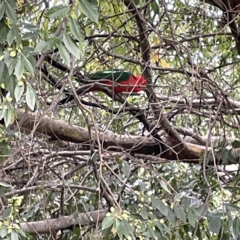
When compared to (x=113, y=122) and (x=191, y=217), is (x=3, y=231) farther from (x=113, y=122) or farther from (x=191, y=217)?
(x=113, y=122)

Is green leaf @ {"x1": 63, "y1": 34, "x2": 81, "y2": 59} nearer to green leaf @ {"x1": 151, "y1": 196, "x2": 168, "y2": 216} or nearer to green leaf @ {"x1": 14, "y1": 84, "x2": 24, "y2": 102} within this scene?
green leaf @ {"x1": 14, "y1": 84, "x2": 24, "y2": 102}

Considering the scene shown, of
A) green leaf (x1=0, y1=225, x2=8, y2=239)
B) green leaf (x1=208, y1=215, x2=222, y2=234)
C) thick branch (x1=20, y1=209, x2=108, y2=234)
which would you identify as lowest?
thick branch (x1=20, y1=209, x2=108, y2=234)

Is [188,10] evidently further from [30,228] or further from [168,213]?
[30,228]

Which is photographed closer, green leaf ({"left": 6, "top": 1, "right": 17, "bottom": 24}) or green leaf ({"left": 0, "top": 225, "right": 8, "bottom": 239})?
green leaf ({"left": 6, "top": 1, "right": 17, "bottom": 24})

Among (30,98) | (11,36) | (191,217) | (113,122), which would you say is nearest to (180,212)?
(191,217)

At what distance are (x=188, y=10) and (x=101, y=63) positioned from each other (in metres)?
0.44

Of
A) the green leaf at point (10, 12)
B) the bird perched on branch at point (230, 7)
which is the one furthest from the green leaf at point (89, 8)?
the bird perched on branch at point (230, 7)

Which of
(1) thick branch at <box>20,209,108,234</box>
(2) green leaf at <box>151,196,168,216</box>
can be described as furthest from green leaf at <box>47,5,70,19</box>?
(1) thick branch at <box>20,209,108,234</box>

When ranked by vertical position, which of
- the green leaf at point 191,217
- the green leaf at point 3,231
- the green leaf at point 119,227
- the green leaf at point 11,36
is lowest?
the green leaf at point 191,217

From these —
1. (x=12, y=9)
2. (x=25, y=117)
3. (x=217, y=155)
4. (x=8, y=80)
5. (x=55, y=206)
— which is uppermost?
(x=12, y=9)

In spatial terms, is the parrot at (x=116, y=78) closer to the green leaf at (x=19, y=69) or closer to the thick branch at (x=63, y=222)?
the thick branch at (x=63, y=222)

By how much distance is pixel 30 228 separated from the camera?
1741 millimetres

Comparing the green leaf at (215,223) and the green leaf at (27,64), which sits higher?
the green leaf at (27,64)

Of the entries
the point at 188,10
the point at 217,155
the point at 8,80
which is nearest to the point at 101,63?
the point at 188,10
